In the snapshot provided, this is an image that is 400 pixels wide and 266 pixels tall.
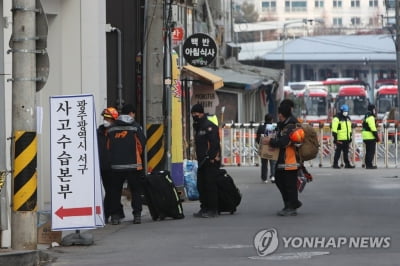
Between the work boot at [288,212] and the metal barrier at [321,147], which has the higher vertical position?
the metal barrier at [321,147]

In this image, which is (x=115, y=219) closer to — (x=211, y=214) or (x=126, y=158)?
(x=126, y=158)

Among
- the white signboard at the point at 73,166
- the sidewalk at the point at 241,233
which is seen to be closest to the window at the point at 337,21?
the sidewalk at the point at 241,233

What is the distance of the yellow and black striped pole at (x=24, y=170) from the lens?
12.2 meters

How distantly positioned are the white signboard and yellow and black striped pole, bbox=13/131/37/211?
73 cm

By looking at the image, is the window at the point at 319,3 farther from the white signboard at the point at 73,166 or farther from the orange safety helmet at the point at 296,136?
the white signboard at the point at 73,166

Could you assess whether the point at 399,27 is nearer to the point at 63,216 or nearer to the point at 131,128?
the point at 131,128

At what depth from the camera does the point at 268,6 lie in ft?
502

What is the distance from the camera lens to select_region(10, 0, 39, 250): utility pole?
1202 centimetres

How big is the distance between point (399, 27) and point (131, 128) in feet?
90.4

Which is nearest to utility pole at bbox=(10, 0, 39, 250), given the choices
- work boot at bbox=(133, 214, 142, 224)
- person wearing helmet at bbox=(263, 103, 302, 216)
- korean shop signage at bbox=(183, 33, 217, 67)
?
work boot at bbox=(133, 214, 142, 224)

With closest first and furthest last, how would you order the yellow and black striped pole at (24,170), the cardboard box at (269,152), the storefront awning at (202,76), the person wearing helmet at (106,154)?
the yellow and black striped pole at (24,170), the person wearing helmet at (106,154), the cardboard box at (269,152), the storefront awning at (202,76)

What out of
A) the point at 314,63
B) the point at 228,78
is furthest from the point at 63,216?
the point at 314,63

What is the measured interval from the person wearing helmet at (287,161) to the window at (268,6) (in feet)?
445

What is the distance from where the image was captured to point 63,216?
42.7 feet
